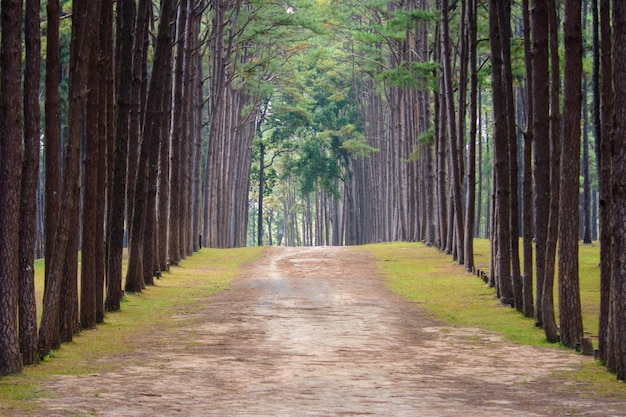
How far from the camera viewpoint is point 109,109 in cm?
1777

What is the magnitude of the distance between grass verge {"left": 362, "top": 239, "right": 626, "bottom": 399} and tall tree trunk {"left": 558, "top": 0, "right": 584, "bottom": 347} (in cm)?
122

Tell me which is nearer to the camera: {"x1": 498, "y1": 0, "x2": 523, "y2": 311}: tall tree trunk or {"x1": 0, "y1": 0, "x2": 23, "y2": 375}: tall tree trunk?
{"x1": 0, "y1": 0, "x2": 23, "y2": 375}: tall tree trunk

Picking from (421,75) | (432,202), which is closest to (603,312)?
(421,75)

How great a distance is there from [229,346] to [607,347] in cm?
534

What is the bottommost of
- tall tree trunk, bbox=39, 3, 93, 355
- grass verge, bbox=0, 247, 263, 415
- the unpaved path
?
the unpaved path

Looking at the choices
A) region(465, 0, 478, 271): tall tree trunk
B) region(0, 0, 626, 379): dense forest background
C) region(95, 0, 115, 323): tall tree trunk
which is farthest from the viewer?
region(465, 0, 478, 271): tall tree trunk

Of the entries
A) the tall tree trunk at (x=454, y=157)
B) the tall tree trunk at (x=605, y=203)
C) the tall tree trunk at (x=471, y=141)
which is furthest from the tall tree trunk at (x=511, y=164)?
the tall tree trunk at (x=454, y=157)

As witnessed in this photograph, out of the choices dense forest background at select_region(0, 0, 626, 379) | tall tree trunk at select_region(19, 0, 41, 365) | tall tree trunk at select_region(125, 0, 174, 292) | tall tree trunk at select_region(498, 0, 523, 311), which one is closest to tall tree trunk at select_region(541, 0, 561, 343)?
dense forest background at select_region(0, 0, 626, 379)

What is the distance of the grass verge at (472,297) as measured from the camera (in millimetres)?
12328

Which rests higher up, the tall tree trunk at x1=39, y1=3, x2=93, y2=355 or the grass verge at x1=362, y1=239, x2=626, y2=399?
the tall tree trunk at x1=39, y1=3, x2=93, y2=355

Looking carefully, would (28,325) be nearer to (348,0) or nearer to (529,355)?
(529,355)

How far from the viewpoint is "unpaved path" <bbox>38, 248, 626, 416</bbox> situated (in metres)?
9.58

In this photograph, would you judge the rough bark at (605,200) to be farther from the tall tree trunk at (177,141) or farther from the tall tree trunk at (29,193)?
the tall tree trunk at (177,141)

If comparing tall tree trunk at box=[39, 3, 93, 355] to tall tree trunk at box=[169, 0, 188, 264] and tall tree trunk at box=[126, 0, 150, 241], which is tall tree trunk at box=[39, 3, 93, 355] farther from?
tall tree trunk at box=[169, 0, 188, 264]
